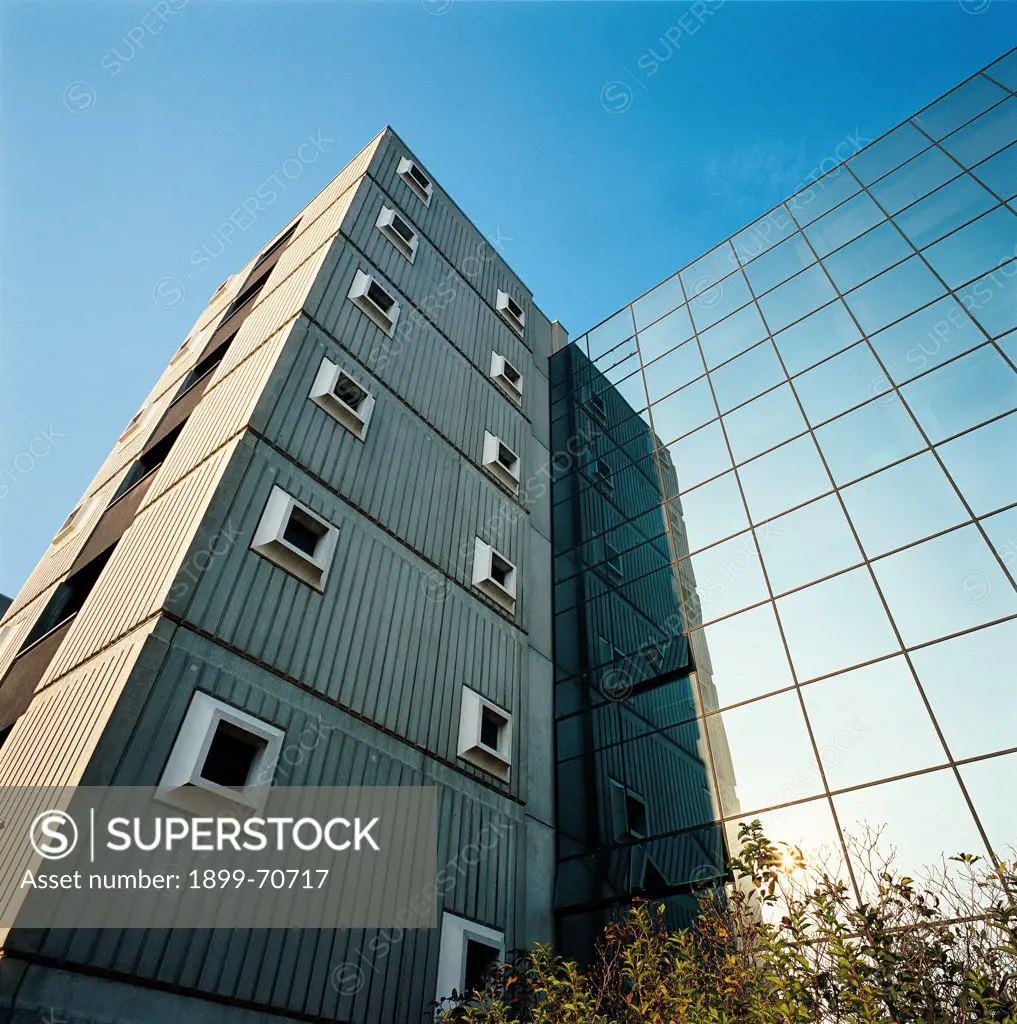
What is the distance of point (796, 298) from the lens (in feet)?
66.1

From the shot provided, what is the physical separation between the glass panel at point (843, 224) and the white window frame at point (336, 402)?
1339 centimetres

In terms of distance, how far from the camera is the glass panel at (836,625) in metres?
13.2

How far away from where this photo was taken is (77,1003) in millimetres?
7555

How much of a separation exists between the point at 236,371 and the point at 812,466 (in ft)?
42.6

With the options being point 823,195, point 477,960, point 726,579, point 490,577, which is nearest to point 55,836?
point 477,960

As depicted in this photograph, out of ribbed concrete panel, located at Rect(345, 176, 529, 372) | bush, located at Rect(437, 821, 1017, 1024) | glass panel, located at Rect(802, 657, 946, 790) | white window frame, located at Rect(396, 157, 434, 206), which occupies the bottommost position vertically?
bush, located at Rect(437, 821, 1017, 1024)

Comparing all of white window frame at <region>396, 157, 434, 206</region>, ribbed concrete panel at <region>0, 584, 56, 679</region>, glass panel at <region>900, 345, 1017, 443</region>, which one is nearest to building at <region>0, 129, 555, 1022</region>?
ribbed concrete panel at <region>0, 584, 56, 679</region>

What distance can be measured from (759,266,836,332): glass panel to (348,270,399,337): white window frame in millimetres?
10135

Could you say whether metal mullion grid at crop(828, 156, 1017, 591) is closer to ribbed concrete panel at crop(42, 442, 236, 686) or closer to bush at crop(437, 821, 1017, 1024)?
bush at crop(437, 821, 1017, 1024)

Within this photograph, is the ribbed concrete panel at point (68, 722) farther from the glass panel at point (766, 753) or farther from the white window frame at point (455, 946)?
the glass panel at point (766, 753)

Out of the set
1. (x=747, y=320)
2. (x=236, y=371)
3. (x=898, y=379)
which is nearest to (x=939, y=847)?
(x=898, y=379)

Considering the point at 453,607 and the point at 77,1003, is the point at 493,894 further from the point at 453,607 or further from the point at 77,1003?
the point at 77,1003

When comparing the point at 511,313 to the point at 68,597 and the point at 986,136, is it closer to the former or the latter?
the point at 986,136

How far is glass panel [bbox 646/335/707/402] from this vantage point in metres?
21.4
